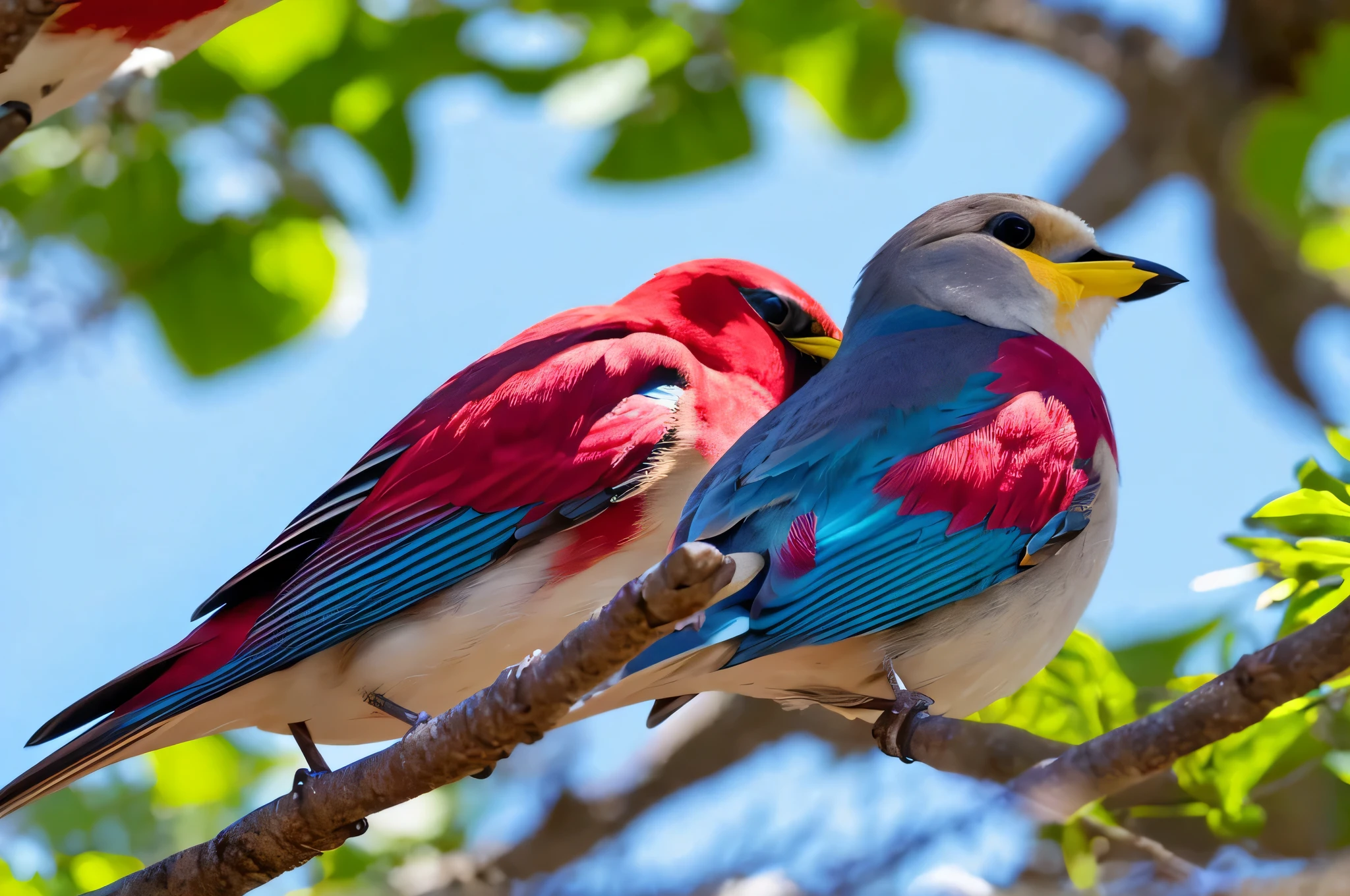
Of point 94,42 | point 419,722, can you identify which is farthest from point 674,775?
point 94,42

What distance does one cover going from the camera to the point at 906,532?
291 cm

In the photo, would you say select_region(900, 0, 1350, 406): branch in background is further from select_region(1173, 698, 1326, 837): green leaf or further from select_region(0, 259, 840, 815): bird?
select_region(1173, 698, 1326, 837): green leaf

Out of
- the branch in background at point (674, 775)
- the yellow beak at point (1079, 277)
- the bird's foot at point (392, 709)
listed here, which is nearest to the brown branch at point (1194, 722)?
the bird's foot at point (392, 709)

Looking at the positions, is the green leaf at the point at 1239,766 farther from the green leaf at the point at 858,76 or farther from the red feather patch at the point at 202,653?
the green leaf at the point at 858,76

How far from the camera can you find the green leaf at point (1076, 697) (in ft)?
11.2

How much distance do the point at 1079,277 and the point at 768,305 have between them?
0.83 metres

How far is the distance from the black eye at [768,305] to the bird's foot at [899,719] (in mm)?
1362

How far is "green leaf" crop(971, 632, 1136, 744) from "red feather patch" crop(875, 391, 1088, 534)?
1.69ft

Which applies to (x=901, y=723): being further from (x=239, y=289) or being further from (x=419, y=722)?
(x=239, y=289)

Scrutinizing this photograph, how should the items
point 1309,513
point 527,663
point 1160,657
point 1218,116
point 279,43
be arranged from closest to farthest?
point 527,663, point 1309,513, point 1160,657, point 279,43, point 1218,116

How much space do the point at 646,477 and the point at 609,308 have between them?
0.73 m

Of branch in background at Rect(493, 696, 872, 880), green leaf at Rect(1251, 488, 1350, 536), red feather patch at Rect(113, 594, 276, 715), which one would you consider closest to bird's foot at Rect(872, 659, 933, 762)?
green leaf at Rect(1251, 488, 1350, 536)

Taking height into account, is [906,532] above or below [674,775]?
above

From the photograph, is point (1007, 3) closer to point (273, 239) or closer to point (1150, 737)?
point (273, 239)
